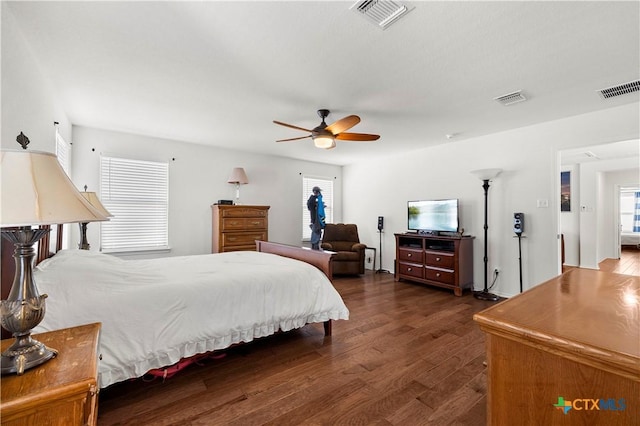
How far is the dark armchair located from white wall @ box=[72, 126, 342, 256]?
28.7 inches

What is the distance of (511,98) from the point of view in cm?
296

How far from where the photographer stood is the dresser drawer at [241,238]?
14.9 feet

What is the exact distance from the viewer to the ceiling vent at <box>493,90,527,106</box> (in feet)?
→ 9.39

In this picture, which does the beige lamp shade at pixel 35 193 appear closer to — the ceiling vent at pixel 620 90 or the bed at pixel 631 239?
the ceiling vent at pixel 620 90

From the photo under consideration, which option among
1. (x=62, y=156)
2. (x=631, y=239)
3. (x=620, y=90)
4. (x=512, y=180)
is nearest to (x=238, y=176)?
(x=62, y=156)

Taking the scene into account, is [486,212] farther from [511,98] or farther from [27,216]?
[27,216]

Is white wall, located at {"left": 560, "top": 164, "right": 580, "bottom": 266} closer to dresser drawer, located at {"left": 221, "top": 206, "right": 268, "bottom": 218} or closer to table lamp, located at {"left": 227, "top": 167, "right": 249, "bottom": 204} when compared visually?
dresser drawer, located at {"left": 221, "top": 206, "right": 268, "bottom": 218}

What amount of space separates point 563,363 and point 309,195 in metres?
5.73

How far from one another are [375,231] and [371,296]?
7.40 ft

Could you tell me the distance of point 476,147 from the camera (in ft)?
14.7

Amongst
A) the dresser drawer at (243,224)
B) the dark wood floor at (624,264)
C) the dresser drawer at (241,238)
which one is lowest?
the dark wood floor at (624,264)

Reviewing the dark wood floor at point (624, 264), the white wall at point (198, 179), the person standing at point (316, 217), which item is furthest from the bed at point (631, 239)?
the person standing at point (316, 217)

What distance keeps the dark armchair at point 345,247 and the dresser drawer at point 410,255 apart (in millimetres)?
783

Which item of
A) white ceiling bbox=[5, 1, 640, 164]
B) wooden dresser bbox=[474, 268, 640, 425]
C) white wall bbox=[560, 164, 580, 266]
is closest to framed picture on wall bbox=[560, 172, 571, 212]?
white wall bbox=[560, 164, 580, 266]
